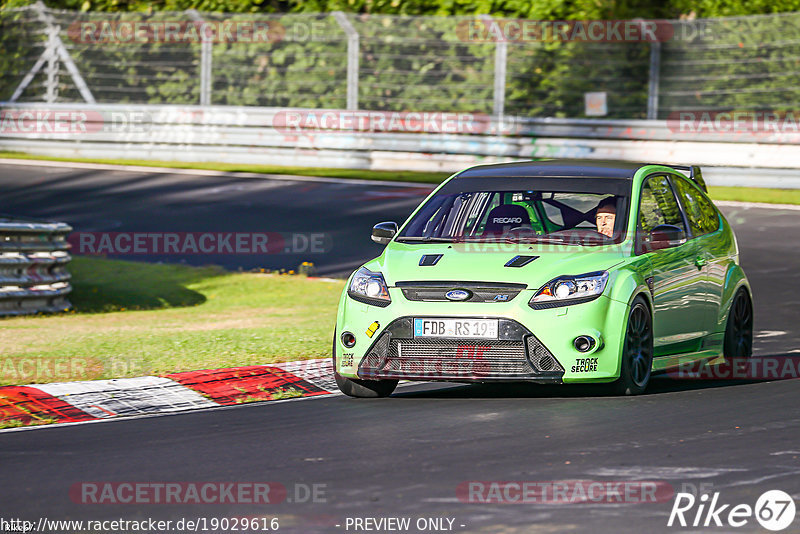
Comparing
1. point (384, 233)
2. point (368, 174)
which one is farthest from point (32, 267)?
point (368, 174)

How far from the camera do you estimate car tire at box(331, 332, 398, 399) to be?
928 centimetres

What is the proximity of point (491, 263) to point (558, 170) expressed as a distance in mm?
1405

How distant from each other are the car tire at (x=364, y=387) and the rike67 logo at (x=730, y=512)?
333cm

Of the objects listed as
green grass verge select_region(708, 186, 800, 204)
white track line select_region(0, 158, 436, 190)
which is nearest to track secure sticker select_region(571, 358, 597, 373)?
green grass verge select_region(708, 186, 800, 204)

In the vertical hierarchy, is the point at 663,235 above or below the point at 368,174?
above

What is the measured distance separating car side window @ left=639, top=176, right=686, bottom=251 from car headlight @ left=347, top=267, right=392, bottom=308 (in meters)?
1.79

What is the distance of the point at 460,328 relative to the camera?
28.1 feet

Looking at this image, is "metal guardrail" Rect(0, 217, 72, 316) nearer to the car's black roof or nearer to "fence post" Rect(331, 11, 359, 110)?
the car's black roof

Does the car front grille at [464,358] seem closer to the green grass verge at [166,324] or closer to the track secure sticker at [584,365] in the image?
the track secure sticker at [584,365]

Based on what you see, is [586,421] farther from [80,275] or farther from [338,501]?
[80,275]

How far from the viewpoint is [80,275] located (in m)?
16.9

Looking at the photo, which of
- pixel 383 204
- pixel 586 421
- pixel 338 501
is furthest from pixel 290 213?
pixel 338 501

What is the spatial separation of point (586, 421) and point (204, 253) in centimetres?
1107

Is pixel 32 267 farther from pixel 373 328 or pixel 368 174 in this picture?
pixel 368 174
